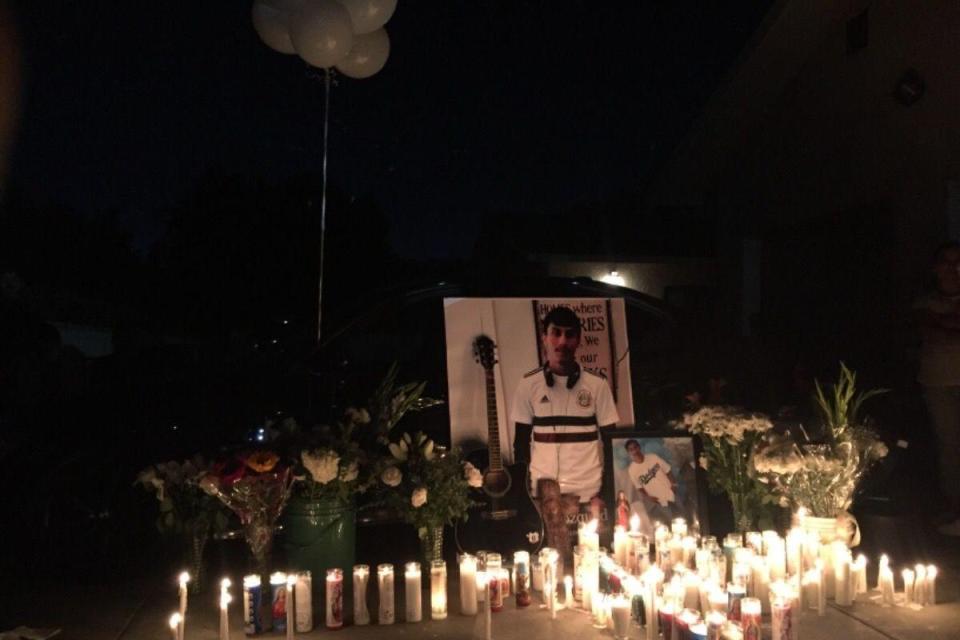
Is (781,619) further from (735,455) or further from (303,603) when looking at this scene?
(303,603)

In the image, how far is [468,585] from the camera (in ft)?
13.7

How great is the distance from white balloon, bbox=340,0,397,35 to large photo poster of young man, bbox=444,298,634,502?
2.40 meters

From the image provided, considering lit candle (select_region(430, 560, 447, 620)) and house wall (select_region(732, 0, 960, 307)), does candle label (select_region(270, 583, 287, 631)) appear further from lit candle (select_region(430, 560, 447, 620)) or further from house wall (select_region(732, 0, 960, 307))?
house wall (select_region(732, 0, 960, 307))

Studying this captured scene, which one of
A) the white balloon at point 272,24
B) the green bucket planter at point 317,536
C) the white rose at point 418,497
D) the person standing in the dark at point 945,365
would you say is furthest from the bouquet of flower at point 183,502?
the person standing in the dark at point 945,365

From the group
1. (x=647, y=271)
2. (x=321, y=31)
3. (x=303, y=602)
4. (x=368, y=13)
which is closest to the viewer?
(x=303, y=602)

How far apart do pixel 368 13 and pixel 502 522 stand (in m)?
3.87

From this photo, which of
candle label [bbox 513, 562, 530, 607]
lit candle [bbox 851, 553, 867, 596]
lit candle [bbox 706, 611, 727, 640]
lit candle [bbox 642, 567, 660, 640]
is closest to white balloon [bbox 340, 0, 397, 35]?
candle label [bbox 513, 562, 530, 607]

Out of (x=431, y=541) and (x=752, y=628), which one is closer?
(x=752, y=628)

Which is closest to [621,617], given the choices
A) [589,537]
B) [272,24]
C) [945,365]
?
[589,537]

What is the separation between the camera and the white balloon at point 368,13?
585 centimetres

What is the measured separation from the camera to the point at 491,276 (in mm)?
5527

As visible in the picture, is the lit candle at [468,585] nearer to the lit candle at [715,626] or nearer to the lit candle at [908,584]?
the lit candle at [715,626]

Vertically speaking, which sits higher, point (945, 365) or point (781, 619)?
point (945, 365)

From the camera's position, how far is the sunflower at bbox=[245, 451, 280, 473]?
420 centimetres
